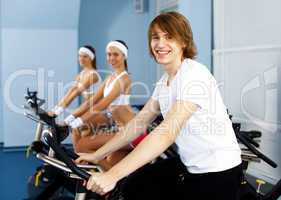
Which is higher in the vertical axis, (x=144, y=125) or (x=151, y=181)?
(x=144, y=125)

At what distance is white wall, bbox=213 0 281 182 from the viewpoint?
312 cm

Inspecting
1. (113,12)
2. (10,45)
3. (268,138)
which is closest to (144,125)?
(268,138)

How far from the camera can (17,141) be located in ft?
20.7

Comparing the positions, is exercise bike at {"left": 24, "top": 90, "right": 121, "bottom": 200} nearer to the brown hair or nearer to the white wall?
the brown hair

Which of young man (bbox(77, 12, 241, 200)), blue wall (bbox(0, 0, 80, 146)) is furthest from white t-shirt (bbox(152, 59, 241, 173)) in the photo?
blue wall (bbox(0, 0, 80, 146))

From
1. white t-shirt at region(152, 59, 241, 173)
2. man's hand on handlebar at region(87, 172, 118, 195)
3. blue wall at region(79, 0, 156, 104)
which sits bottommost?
man's hand on handlebar at region(87, 172, 118, 195)

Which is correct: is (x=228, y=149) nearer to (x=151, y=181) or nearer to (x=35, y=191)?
(x=151, y=181)

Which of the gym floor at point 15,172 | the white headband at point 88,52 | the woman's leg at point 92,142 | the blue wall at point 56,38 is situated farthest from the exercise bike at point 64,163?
the blue wall at point 56,38

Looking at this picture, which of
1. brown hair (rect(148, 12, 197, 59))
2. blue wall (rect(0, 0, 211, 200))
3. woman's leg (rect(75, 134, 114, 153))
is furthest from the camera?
blue wall (rect(0, 0, 211, 200))

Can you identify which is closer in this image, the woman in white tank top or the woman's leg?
the woman's leg

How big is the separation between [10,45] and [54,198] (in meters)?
4.20

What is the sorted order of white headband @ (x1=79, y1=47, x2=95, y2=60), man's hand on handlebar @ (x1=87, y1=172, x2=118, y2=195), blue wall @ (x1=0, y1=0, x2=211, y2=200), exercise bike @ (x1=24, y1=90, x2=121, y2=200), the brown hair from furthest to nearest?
blue wall @ (x1=0, y1=0, x2=211, y2=200), white headband @ (x1=79, y1=47, x2=95, y2=60), the brown hair, exercise bike @ (x1=24, y1=90, x2=121, y2=200), man's hand on handlebar @ (x1=87, y1=172, x2=118, y2=195)

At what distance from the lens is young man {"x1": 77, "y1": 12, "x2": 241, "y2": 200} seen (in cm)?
155

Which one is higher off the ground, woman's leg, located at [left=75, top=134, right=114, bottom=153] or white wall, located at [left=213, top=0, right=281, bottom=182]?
white wall, located at [left=213, top=0, right=281, bottom=182]
